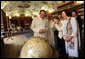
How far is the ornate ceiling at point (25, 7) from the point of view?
44.6 inches

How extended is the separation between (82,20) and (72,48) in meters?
0.54

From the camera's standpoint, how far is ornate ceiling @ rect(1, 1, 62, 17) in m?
1.13

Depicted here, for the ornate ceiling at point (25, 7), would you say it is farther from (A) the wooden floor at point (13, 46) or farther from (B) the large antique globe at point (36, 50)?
(B) the large antique globe at point (36, 50)

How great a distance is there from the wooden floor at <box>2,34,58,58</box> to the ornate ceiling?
34 cm

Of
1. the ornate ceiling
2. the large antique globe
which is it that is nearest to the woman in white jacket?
the ornate ceiling

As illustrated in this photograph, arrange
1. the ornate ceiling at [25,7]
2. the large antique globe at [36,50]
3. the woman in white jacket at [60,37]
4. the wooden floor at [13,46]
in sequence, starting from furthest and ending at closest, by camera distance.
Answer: the woman in white jacket at [60,37] → the ornate ceiling at [25,7] → the wooden floor at [13,46] → the large antique globe at [36,50]

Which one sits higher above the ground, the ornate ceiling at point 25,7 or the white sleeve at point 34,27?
the ornate ceiling at point 25,7

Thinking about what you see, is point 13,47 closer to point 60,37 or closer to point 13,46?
point 13,46

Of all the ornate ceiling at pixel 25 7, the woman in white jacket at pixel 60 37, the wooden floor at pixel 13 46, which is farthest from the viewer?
the woman in white jacket at pixel 60 37

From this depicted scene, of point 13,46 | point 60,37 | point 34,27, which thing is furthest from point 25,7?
point 60,37

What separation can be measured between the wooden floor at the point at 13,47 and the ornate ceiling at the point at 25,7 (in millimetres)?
345

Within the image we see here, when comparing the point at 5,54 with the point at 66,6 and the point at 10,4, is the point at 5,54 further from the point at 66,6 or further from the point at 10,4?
the point at 66,6

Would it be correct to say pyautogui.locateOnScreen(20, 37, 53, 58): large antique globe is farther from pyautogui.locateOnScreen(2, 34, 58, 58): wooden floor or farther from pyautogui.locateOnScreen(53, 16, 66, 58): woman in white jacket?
pyautogui.locateOnScreen(53, 16, 66, 58): woman in white jacket

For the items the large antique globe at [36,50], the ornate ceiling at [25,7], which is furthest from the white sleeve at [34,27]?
the large antique globe at [36,50]
